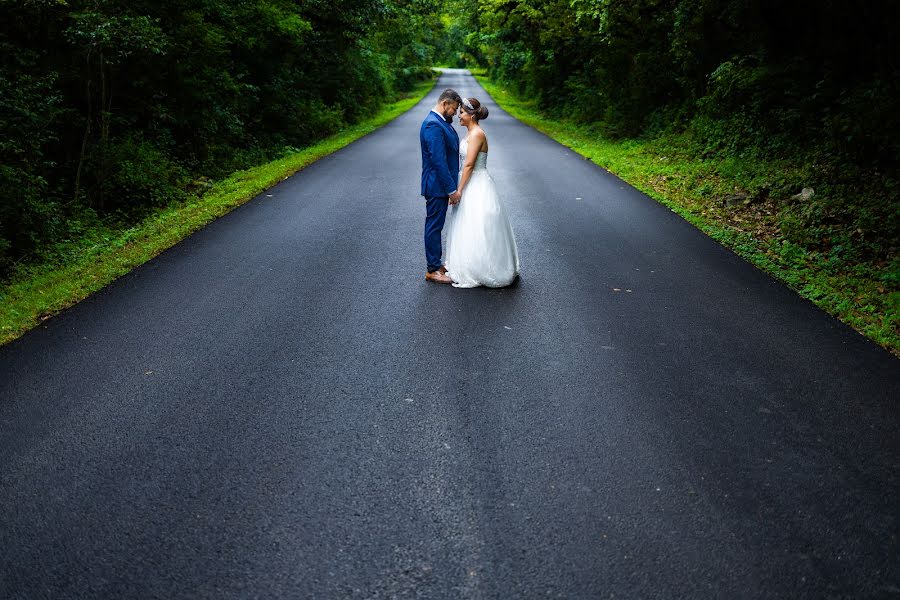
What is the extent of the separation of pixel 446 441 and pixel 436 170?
3435 millimetres

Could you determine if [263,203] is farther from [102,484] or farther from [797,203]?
[797,203]

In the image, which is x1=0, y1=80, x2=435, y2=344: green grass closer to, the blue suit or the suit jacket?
the blue suit

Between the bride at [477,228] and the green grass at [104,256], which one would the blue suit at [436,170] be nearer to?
the bride at [477,228]

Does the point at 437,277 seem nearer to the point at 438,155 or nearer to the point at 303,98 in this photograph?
the point at 438,155

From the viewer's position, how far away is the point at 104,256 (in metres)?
7.91

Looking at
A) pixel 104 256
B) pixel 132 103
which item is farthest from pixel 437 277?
pixel 132 103

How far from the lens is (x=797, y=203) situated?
974 cm

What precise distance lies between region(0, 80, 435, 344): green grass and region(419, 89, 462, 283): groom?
3.65 m

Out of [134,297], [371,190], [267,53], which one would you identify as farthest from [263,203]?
[267,53]

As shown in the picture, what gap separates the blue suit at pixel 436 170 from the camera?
6316mm

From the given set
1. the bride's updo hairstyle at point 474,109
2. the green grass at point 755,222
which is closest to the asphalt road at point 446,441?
the green grass at point 755,222

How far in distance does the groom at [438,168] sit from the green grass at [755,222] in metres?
3.94

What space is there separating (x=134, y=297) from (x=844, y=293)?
7.52 m

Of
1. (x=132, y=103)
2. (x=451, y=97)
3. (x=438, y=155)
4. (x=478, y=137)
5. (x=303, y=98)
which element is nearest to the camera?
(x=451, y=97)
